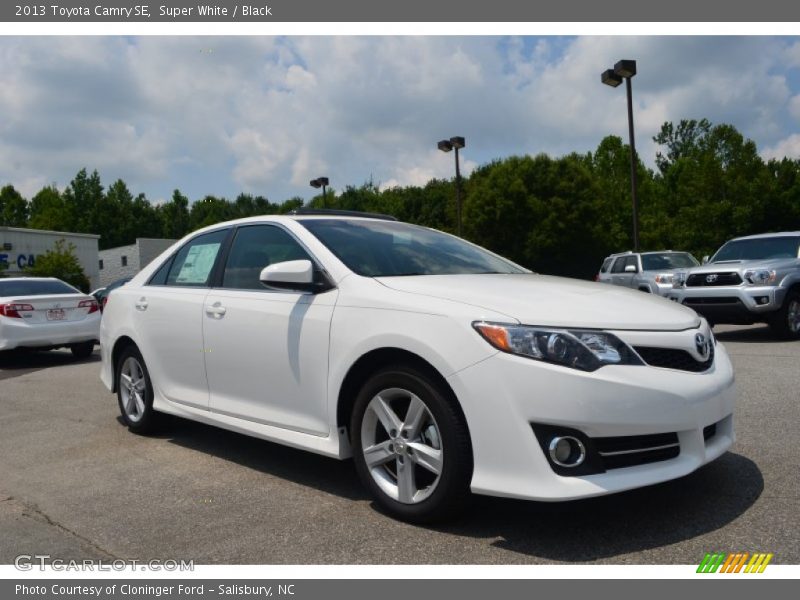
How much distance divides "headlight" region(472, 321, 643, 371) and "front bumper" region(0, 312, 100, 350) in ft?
32.4

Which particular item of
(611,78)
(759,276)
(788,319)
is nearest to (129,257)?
(611,78)

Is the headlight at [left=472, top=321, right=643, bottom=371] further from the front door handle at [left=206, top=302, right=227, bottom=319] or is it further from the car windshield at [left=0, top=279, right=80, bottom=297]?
the car windshield at [left=0, top=279, right=80, bottom=297]

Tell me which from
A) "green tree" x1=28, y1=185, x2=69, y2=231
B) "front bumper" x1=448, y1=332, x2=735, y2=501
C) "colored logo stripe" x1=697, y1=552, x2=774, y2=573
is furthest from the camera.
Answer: "green tree" x1=28, y1=185, x2=69, y2=231

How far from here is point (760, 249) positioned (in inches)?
456

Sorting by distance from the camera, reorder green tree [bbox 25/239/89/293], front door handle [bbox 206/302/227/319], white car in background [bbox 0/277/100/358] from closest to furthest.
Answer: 1. front door handle [bbox 206/302/227/319]
2. white car in background [bbox 0/277/100/358]
3. green tree [bbox 25/239/89/293]

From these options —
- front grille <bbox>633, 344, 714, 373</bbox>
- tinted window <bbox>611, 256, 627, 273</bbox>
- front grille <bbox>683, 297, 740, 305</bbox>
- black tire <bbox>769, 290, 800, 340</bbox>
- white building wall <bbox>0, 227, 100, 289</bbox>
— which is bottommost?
black tire <bbox>769, 290, 800, 340</bbox>

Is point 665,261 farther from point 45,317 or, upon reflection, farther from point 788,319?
point 45,317

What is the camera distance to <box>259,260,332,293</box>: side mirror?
373 cm

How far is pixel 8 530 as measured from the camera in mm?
3508

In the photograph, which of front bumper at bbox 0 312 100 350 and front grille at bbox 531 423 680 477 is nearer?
front grille at bbox 531 423 680 477

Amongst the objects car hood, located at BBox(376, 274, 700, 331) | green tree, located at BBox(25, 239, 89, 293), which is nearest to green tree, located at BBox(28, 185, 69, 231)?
green tree, located at BBox(25, 239, 89, 293)

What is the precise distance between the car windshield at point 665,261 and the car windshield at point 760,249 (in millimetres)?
3567

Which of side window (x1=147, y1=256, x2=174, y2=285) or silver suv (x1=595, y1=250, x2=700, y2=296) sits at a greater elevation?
side window (x1=147, y1=256, x2=174, y2=285)

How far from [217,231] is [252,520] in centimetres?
222
